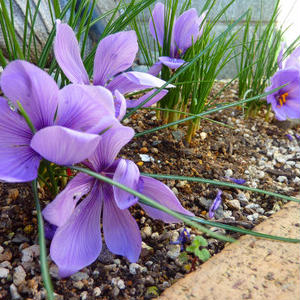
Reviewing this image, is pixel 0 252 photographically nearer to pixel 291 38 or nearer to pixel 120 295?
pixel 120 295

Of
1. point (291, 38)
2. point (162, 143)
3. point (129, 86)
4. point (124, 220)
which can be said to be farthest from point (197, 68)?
point (291, 38)

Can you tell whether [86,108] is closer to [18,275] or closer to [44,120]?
[44,120]

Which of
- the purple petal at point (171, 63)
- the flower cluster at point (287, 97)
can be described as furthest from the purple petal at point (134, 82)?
the flower cluster at point (287, 97)

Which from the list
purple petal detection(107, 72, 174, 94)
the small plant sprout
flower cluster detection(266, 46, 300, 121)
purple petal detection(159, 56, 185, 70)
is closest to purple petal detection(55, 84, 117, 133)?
purple petal detection(107, 72, 174, 94)

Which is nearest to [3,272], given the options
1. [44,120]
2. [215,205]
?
[44,120]

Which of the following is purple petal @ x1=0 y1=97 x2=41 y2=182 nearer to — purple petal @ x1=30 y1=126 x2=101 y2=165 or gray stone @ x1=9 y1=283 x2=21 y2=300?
purple petal @ x1=30 y1=126 x2=101 y2=165

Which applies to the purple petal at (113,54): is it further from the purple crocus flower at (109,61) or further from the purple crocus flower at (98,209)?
the purple crocus flower at (98,209)
